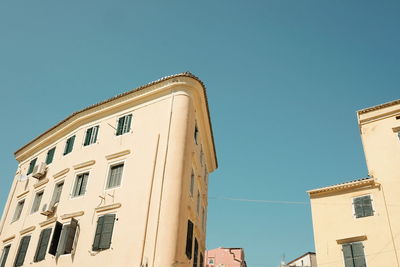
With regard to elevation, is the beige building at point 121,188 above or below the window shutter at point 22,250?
above

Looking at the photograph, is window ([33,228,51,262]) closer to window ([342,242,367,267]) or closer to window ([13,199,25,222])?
window ([13,199,25,222])

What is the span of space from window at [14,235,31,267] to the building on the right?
16405 millimetres

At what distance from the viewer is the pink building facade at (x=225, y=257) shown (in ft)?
157

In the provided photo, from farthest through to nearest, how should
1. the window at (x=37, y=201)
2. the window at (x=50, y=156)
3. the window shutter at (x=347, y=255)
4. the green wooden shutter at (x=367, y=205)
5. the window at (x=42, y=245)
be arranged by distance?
the window at (x=50, y=156), the window at (x=37, y=201), the green wooden shutter at (x=367, y=205), the window shutter at (x=347, y=255), the window at (x=42, y=245)

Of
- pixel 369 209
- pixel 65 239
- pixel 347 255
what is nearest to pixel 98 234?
pixel 65 239

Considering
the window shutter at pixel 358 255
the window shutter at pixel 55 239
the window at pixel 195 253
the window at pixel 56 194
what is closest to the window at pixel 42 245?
the window shutter at pixel 55 239

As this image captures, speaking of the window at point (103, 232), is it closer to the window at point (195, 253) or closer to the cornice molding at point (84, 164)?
the cornice molding at point (84, 164)

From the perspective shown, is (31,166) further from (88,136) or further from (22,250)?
(22,250)

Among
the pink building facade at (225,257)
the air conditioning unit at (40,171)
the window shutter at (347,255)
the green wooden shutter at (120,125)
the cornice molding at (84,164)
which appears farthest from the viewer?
the pink building facade at (225,257)

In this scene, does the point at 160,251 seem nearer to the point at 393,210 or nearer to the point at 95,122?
the point at 95,122

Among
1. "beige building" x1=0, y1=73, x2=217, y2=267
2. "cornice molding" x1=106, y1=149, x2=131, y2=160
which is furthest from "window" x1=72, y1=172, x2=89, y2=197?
"cornice molding" x1=106, y1=149, x2=131, y2=160

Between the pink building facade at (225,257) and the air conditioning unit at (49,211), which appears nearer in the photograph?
the air conditioning unit at (49,211)

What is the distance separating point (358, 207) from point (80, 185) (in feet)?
51.9

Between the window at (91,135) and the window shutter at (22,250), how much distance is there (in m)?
6.23
